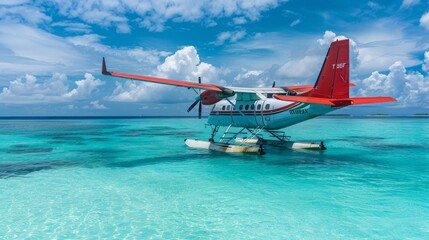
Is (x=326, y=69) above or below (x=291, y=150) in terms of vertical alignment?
above

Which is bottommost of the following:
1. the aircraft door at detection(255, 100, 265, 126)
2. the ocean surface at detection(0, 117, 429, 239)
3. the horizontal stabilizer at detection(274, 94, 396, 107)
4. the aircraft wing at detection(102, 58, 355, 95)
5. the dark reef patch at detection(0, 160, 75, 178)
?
the dark reef patch at detection(0, 160, 75, 178)

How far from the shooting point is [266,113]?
16281 mm

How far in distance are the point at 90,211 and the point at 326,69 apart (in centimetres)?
1210

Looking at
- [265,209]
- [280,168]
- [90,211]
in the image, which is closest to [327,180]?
[280,168]

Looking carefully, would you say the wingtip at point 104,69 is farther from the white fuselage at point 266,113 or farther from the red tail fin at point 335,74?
the red tail fin at point 335,74

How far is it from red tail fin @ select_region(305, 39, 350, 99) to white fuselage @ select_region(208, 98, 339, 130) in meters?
0.73

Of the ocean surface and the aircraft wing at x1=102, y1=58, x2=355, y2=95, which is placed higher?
the aircraft wing at x1=102, y1=58, x2=355, y2=95

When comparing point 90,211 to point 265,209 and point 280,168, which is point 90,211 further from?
point 280,168

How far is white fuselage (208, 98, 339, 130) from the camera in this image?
15023 mm

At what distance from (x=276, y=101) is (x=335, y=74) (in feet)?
11.5

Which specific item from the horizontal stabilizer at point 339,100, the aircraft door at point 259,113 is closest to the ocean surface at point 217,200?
the horizontal stabilizer at point 339,100

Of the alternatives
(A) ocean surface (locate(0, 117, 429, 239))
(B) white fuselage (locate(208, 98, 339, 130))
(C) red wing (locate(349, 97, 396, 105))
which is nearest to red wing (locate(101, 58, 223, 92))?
(B) white fuselage (locate(208, 98, 339, 130))

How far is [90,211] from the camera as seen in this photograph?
22.4ft

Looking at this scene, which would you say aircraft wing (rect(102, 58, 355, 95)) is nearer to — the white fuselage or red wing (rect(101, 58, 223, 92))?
red wing (rect(101, 58, 223, 92))
